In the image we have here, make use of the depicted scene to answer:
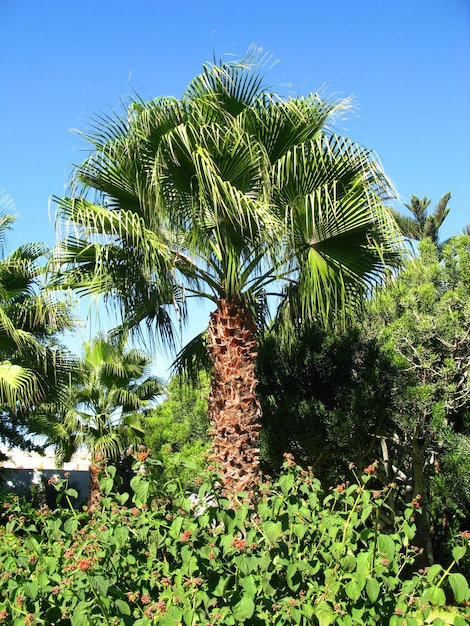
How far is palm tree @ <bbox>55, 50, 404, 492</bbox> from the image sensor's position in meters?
6.09

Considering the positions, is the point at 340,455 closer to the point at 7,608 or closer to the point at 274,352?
the point at 274,352

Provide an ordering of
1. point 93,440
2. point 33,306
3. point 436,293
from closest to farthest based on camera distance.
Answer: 1. point 33,306
2. point 436,293
3. point 93,440

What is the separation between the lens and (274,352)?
34.9ft

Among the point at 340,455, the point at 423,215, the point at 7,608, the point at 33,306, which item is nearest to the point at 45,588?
the point at 7,608

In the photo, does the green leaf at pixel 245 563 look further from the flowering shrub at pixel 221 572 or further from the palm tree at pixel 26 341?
the palm tree at pixel 26 341

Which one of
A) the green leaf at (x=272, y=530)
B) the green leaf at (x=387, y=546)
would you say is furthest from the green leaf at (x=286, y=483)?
the green leaf at (x=387, y=546)

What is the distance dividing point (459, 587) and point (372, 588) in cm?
→ 36

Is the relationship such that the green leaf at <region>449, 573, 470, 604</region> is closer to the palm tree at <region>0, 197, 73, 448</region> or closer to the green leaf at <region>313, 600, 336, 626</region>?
the green leaf at <region>313, 600, 336, 626</region>

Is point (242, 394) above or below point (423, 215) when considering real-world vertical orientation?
below

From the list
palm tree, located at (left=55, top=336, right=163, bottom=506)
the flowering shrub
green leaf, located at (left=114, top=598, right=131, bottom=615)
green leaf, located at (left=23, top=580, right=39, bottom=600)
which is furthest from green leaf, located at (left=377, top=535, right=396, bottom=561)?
palm tree, located at (left=55, top=336, right=163, bottom=506)

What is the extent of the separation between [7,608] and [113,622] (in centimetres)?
53

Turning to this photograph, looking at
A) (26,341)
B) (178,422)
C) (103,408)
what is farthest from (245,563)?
(178,422)

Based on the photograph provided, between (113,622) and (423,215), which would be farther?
(423,215)

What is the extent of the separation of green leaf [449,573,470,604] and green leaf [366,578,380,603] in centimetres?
32
